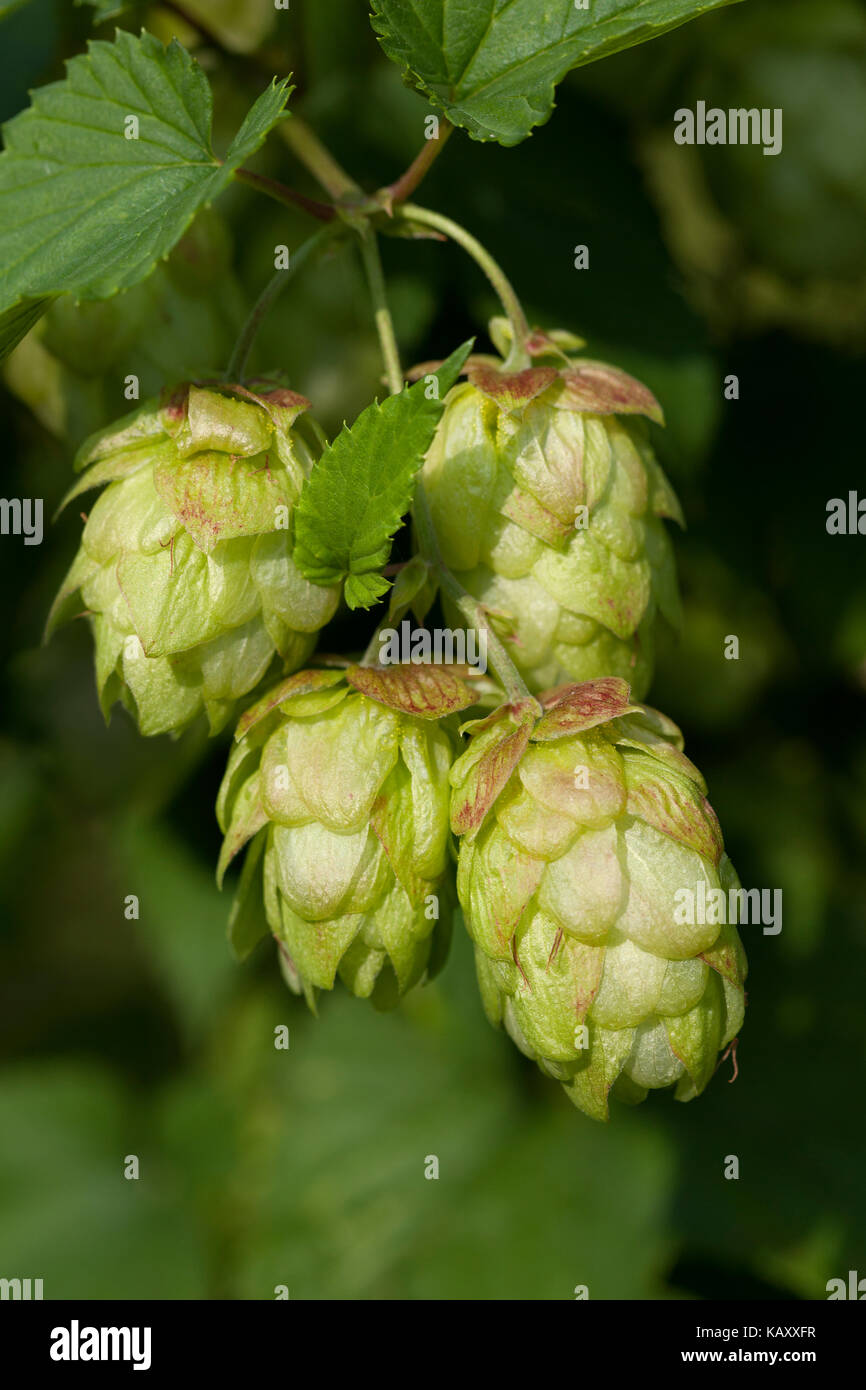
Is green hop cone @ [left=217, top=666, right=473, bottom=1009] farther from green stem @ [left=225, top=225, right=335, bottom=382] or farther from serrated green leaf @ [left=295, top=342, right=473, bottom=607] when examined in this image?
green stem @ [left=225, top=225, right=335, bottom=382]

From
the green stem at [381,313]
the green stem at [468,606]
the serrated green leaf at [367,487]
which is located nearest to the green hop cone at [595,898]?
the green stem at [468,606]

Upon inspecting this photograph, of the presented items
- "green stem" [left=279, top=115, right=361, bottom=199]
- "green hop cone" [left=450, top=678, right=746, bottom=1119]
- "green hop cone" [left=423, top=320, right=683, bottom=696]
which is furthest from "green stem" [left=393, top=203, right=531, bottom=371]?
"green hop cone" [left=450, top=678, right=746, bottom=1119]

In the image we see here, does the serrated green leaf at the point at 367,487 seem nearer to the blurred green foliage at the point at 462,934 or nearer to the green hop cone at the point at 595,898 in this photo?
the green hop cone at the point at 595,898

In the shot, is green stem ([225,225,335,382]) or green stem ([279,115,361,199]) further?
green stem ([279,115,361,199])

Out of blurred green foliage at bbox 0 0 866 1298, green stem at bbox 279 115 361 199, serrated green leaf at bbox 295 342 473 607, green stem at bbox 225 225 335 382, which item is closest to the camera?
serrated green leaf at bbox 295 342 473 607

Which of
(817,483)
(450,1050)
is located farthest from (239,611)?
(450,1050)

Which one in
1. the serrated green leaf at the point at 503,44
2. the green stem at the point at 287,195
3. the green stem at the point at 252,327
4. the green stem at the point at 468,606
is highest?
the serrated green leaf at the point at 503,44

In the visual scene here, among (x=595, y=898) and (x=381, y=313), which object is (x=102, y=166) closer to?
(x=381, y=313)
